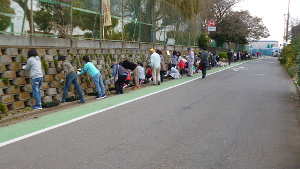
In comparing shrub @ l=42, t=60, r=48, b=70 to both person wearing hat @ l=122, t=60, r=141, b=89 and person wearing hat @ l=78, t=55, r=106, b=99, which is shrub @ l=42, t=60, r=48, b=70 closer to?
person wearing hat @ l=78, t=55, r=106, b=99

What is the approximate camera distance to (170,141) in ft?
18.5

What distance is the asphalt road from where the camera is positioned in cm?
463

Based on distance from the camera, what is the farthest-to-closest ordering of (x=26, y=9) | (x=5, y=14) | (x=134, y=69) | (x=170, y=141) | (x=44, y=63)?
1. (x=134, y=69)
2. (x=26, y=9)
3. (x=44, y=63)
4. (x=5, y=14)
5. (x=170, y=141)

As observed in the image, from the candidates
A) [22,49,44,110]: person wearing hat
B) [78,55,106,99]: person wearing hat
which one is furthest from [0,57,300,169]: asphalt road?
[78,55,106,99]: person wearing hat

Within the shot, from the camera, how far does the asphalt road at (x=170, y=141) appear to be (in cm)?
463

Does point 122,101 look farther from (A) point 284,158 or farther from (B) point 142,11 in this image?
(B) point 142,11

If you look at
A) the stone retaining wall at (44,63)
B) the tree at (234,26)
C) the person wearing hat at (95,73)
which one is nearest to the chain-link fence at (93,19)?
the stone retaining wall at (44,63)

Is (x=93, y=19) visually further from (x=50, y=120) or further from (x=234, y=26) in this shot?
(x=234, y=26)

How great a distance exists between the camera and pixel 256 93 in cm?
1202

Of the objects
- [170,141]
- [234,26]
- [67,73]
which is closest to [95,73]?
[67,73]

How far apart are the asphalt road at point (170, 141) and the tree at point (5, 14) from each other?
4.24 meters

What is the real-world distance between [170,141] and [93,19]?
10.0m

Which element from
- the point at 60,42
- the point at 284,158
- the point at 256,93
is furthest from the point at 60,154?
the point at 256,93

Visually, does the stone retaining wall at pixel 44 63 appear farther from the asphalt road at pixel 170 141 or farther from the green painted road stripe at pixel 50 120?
the asphalt road at pixel 170 141
